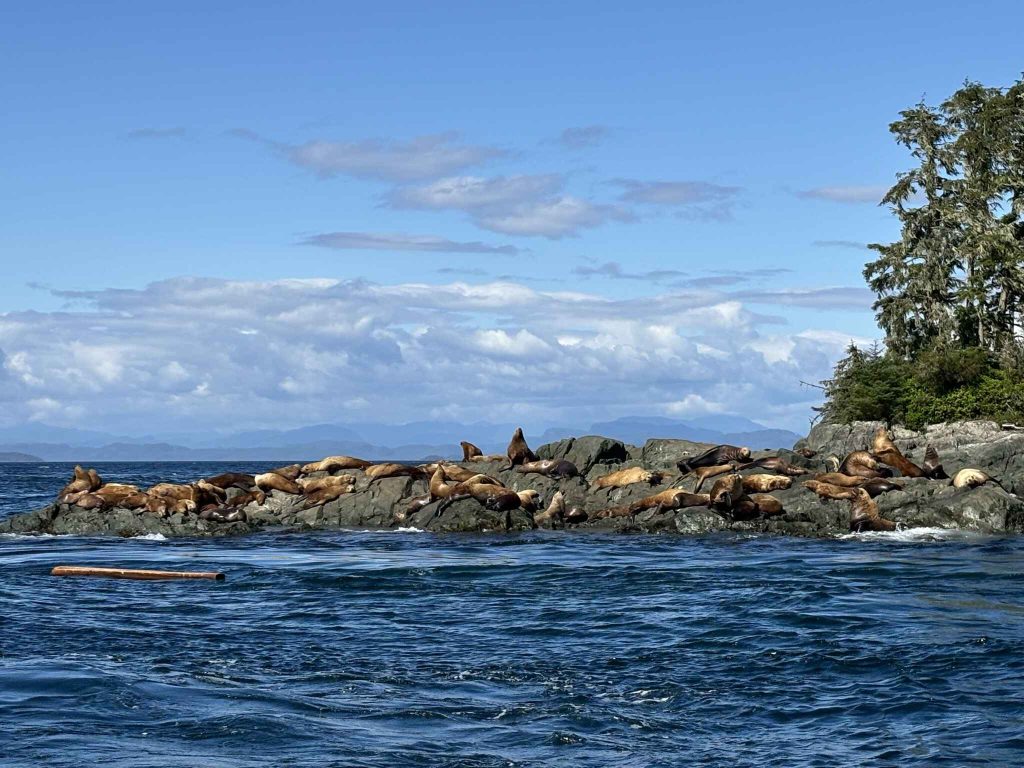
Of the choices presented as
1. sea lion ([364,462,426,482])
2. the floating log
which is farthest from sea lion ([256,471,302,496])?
the floating log

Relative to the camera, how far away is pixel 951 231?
48375 mm

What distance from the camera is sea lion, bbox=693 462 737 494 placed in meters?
33.4

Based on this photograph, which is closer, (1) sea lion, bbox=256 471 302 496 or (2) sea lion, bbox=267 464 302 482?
(1) sea lion, bbox=256 471 302 496

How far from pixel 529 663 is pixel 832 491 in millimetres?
17754

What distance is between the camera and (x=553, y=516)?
108ft

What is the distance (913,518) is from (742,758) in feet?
66.0

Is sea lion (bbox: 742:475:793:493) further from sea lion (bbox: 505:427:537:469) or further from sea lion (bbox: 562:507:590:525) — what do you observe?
sea lion (bbox: 505:427:537:469)

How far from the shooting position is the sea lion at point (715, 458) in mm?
35500

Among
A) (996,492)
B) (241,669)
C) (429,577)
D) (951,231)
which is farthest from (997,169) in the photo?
(241,669)

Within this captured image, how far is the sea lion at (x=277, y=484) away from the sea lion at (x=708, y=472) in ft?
39.0

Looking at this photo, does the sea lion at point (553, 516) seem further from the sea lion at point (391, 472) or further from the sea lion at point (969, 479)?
the sea lion at point (969, 479)

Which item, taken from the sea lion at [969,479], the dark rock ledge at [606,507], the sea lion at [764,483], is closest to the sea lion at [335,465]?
the dark rock ledge at [606,507]

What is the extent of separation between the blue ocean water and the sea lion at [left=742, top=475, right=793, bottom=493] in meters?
6.98

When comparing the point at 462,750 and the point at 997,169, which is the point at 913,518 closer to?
the point at 462,750
